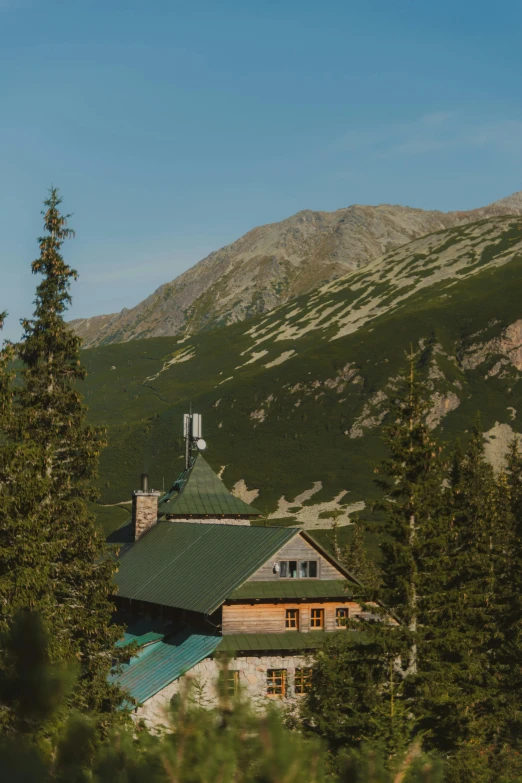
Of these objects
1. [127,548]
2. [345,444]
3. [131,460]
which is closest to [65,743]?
[127,548]

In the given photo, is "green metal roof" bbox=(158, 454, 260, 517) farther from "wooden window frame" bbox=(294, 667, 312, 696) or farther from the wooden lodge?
"wooden window frame" bbox=(294, 667, 312, 696)

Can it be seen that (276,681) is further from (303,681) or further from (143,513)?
(143,513)

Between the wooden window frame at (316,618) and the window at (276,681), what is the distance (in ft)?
9.58

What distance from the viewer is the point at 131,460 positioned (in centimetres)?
17938

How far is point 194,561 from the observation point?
4431 centimetres

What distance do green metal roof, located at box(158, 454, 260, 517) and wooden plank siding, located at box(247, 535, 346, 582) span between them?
2010 centimetres

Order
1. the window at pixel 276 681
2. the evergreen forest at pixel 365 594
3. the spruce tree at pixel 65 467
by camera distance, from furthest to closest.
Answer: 1. the window at pixel 276 681
2. the spruce tree at pixel 65 467
3. the evergreen forest at pixel 365 594

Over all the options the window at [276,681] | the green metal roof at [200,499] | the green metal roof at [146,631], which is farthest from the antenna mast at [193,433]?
the window at [276,681]

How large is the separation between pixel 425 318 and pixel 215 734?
195 metres

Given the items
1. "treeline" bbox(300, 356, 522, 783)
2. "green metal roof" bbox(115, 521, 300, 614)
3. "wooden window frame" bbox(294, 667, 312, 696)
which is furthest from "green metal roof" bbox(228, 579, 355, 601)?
"wooden window frame" bbox(294, 667, 312, 696)

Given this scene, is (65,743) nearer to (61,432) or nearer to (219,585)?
(61,432)

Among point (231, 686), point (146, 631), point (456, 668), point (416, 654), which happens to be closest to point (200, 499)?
point (146, 631)

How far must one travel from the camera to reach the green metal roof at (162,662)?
3472 centimetres

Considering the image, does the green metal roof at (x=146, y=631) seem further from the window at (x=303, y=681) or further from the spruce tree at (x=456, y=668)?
the spruce tree at (x=456, y=668)
